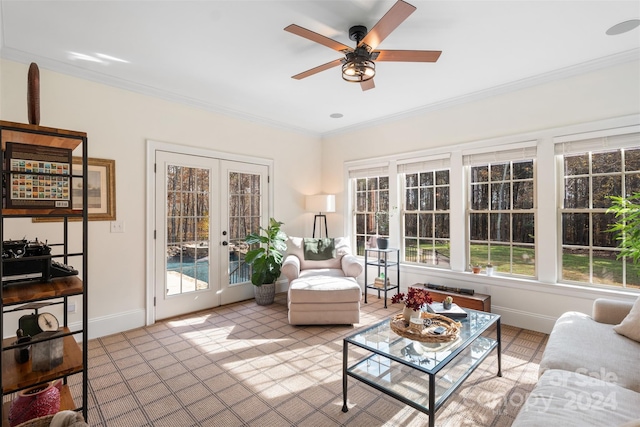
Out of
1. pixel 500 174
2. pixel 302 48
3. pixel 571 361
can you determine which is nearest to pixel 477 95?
pixel 500 174

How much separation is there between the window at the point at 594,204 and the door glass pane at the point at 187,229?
13.8 ft

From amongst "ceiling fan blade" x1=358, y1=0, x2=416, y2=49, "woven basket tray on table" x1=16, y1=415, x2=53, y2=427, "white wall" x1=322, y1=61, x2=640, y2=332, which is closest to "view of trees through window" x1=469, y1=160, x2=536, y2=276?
"white wall" x1=322, y1=61, x2=640, y2=332

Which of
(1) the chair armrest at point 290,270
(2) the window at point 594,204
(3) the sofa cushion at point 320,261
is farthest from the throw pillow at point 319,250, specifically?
(2) the window at point 594,204

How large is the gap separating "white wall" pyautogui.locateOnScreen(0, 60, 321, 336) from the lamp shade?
5.23 ft

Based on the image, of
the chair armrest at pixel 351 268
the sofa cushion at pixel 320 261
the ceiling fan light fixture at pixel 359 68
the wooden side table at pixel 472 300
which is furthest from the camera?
the sofa cushion at pixel 320 261

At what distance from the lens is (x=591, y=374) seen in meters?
1.71

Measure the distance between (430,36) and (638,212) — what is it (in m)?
2.14

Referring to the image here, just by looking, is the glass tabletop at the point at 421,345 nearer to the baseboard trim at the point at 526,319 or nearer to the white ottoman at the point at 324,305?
the white ottoman at the point at 324,305

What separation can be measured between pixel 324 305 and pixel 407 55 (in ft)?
8.41

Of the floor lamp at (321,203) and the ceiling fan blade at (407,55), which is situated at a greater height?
the ceiling fan blade at (407,55)

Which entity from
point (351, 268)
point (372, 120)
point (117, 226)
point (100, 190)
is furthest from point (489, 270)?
point (100, 190)

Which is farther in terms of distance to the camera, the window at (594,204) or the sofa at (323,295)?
the sofa at (323,295)

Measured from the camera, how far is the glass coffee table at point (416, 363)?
186 centimetres

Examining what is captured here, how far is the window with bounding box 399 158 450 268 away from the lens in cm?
424
